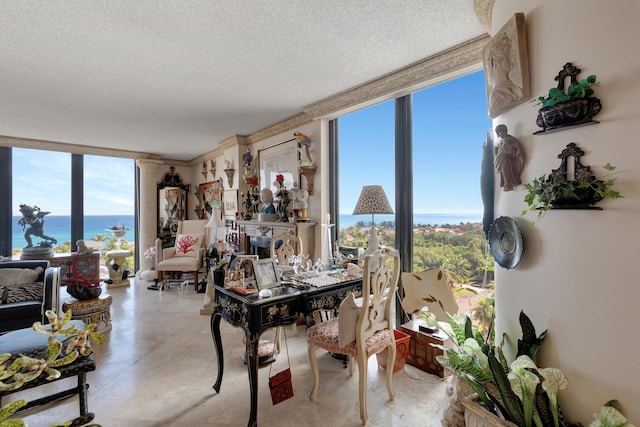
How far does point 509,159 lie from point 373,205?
1.09 m

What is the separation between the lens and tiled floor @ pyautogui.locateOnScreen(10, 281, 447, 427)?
1.80 meters

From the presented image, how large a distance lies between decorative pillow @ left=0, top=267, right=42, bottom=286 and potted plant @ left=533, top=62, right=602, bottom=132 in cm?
433

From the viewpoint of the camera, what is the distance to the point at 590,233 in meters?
1.11

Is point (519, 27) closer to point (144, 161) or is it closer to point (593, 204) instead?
point (593, 204)

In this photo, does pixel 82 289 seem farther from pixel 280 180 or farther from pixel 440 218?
pixel 440 218

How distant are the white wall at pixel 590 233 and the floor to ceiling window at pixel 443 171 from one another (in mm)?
918

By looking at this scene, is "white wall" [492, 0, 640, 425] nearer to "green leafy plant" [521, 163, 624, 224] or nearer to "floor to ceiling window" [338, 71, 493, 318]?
"green leafy plant" [521, 163, 624, 224]

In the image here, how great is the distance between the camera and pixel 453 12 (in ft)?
5.85

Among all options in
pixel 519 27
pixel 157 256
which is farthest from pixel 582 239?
pixel 157 256

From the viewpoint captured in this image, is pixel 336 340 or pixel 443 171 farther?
pixel 443 171

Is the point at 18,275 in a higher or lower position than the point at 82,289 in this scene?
higher

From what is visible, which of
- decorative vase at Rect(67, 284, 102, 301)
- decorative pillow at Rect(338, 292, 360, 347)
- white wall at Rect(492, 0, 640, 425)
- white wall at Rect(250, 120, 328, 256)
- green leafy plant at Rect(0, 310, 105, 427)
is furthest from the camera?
white wall at Rect(250, 120, 328, 256)

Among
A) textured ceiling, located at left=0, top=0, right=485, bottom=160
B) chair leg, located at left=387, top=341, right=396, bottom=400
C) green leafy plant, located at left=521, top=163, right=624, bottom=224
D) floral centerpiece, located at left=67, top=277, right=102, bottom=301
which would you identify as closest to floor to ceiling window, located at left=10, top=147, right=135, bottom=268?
floral centerpiece, located at left=67, top=277, right=102, bottom=301

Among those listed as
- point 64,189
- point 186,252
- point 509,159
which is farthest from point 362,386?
point 64,189
